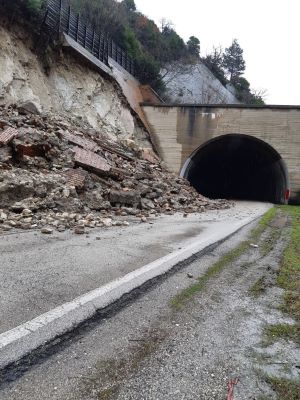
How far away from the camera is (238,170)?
33.1 meters

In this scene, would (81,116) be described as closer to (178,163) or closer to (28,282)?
(178,163)

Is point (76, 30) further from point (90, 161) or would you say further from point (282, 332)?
point (282, 332)

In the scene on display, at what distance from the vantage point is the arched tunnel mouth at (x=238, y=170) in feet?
77.8

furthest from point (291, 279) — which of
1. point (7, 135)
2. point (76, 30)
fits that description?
point (76, 30)

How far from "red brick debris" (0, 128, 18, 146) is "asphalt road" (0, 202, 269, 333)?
144 inches

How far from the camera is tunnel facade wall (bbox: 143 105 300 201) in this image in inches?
886

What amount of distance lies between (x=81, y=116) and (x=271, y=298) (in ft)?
51.0

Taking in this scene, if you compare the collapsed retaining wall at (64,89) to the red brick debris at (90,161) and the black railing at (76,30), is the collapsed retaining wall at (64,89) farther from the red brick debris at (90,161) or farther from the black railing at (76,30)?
the red brick debris at (90,161)

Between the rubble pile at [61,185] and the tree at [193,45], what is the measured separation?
43.3m

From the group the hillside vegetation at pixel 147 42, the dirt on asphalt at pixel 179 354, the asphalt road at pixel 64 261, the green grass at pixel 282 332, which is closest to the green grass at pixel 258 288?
the dirt on asphalt at pixel 179 354

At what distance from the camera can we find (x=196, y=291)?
12.1ft

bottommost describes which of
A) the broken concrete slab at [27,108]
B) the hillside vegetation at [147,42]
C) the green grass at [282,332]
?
the green grass at [282,332]

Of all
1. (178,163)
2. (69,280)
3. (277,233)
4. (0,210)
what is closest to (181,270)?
(69,280)

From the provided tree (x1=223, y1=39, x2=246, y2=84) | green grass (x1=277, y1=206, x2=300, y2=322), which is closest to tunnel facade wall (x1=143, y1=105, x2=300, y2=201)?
green grass (x1=277, y1=206, x2=300, y2=322)
